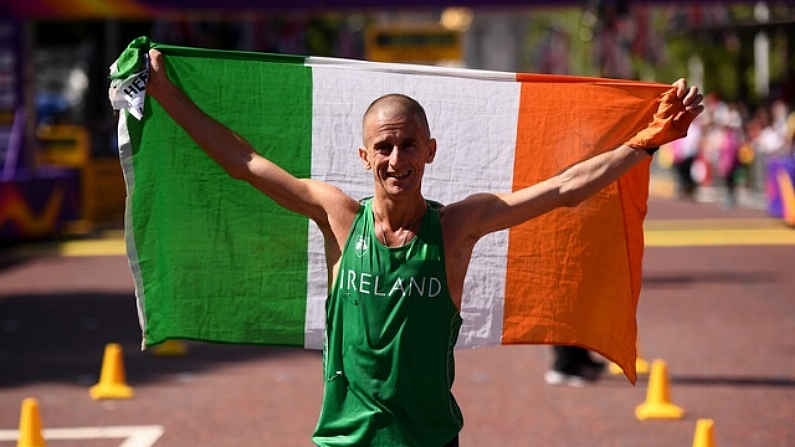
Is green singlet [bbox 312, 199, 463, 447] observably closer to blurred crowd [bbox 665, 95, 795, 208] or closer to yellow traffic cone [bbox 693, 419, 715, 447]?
yellow traffic cone [bbox 693, 419, 715, 447]

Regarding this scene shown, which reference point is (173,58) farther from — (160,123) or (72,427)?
(72,427)

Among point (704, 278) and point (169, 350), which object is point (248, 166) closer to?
point (169, 350)

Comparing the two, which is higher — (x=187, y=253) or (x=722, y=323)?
(x=187, y=253)

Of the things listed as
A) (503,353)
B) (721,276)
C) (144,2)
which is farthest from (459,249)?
(144,2)

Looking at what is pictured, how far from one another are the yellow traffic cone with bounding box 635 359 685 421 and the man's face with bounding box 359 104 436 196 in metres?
5.20

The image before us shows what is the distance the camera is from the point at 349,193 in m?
5.75

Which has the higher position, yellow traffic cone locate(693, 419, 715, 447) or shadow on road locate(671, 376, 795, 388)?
yellow traffic cone locate(693, 419, 715, 447)

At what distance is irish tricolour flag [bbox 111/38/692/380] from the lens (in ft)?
18.5

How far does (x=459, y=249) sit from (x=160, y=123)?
154 cm

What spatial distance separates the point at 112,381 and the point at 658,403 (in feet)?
12.0

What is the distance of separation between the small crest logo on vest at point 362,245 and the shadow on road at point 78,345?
6.66 m

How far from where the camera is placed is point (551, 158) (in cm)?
587

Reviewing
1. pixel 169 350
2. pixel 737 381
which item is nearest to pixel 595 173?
pixel 737 381

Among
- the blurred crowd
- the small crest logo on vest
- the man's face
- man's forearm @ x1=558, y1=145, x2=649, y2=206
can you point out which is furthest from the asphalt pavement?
the blurred crowd
